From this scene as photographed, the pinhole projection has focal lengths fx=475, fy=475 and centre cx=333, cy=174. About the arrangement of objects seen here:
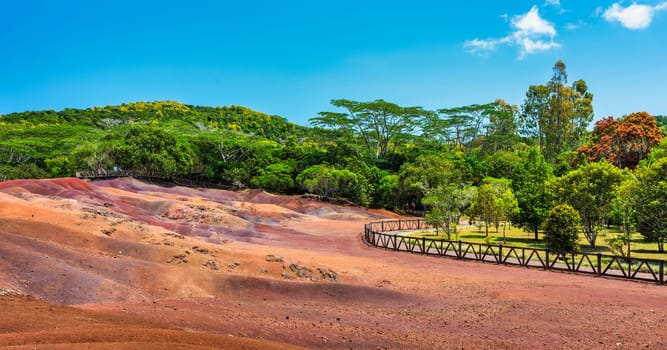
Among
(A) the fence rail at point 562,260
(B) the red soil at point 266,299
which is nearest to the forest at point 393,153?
(A) the fence rail at point 562,260

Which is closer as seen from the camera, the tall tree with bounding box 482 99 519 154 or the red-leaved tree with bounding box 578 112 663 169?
the red-leaved tree with bounding box 578 112 663 169

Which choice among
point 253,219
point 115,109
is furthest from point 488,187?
point 115,109

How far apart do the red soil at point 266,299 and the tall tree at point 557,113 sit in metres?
60.1

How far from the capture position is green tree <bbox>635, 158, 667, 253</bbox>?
1104 inches

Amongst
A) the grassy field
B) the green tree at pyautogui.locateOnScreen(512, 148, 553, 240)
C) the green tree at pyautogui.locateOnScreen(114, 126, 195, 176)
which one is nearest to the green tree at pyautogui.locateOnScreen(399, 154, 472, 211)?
the grassy field

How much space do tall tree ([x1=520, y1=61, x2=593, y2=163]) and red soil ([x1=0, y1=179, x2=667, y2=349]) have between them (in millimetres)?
60101

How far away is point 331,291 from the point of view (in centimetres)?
1895

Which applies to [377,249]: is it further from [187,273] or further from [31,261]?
[31,261]

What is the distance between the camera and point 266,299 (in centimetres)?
1767

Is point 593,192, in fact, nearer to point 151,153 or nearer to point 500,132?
point 151,153

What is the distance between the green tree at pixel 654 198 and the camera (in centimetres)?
2803

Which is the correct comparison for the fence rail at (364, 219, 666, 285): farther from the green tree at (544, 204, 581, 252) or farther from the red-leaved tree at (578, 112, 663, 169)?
the red-leaved tree at (578, 112, 663, 169)

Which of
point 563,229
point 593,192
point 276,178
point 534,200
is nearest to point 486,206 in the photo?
point 534,200

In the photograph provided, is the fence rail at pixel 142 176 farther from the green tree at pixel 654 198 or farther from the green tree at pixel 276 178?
the green tree at pixel 654 198
